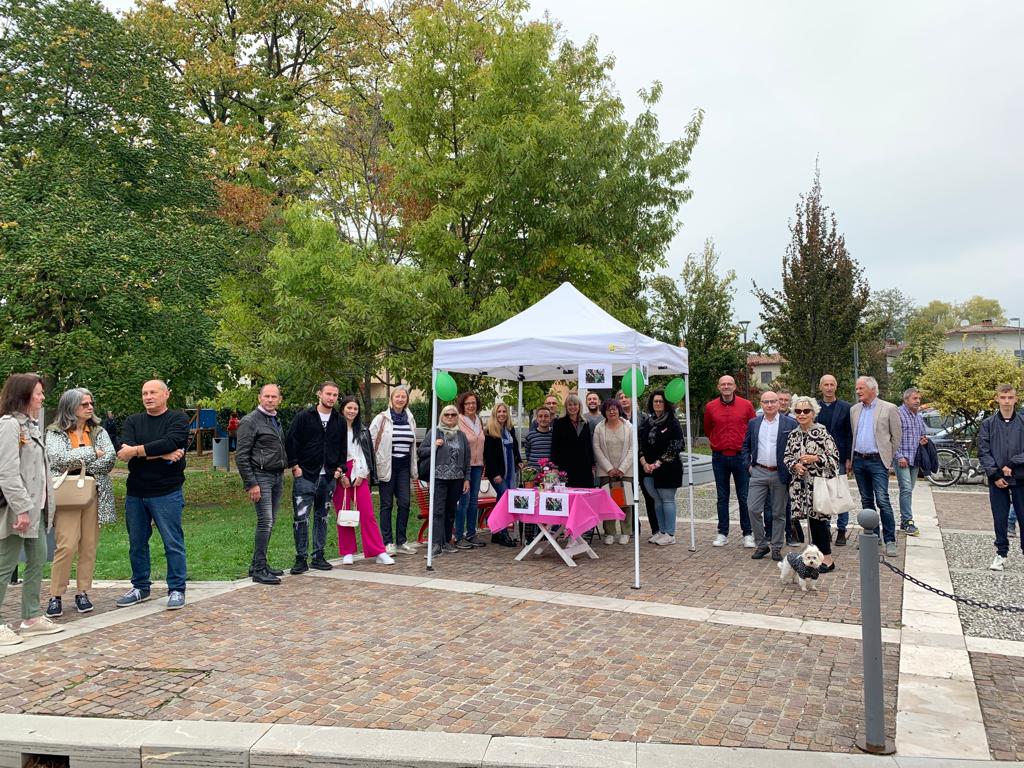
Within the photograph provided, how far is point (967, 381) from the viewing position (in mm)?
20266

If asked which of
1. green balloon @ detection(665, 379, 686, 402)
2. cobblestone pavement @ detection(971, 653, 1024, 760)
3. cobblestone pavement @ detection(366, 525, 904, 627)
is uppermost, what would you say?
green balloon @ detection(665, 379, 686, 402)

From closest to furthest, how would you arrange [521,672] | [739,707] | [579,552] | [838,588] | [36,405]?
[739,707]
[521,672]
[36,405]
[838,588]
[579,552]

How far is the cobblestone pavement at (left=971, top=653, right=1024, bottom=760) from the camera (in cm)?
378

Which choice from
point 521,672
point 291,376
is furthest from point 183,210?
point 521,672

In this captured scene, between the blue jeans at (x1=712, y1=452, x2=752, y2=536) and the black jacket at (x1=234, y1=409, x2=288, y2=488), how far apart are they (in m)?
4.84

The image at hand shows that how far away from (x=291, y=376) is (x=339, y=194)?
12.4 ft

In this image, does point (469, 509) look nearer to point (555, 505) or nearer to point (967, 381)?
point (555, 505)

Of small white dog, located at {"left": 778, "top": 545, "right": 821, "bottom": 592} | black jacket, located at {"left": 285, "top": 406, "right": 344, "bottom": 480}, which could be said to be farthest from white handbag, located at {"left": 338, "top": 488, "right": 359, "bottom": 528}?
small white dog, located at {"left": 778, "top": 545, "right": 821, "bottom": 592}

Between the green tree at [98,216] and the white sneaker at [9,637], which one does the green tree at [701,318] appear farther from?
the white sneaker at [9,637]

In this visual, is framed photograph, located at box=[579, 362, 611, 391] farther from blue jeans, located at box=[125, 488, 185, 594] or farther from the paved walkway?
blue jeans, located at box=[125, 488, 185, 594]

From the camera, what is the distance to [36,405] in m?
5.72

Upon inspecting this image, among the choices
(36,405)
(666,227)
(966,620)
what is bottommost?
(966,620)

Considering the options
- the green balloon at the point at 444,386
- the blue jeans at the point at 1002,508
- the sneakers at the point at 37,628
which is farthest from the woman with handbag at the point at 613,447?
the sneakers at the point at 37,628

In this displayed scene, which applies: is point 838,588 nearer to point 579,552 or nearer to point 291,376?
point 579,552
